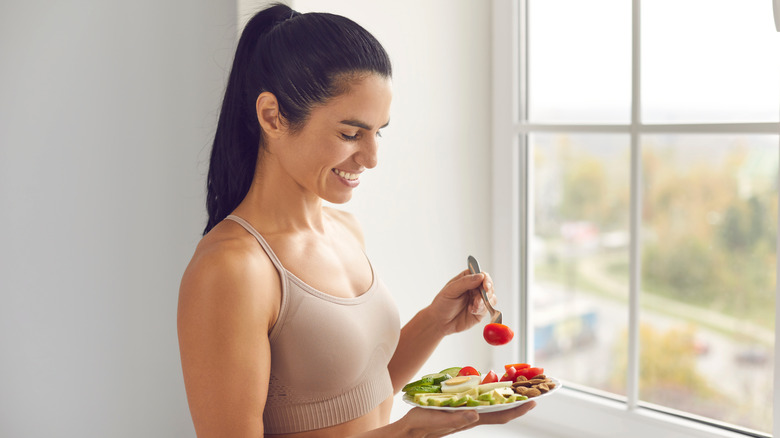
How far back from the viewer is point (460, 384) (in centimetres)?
101

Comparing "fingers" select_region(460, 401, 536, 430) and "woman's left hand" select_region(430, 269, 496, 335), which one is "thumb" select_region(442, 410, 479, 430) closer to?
"fingers" select_region(460, 401, 536, 430)

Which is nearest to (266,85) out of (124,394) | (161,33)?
(161,33)

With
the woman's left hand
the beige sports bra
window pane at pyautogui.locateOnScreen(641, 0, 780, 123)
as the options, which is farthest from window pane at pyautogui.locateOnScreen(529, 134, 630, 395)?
the beige sports bra

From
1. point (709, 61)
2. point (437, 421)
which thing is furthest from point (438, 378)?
point (709, 61)

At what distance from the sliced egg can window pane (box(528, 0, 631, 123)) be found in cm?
67

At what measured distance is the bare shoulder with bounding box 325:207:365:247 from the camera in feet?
4.00

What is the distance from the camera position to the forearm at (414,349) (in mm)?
1233

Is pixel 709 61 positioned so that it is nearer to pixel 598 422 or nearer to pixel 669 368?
pixel 669 368

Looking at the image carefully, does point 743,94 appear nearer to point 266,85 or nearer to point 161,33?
point 266,85

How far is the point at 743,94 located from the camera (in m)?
1.23

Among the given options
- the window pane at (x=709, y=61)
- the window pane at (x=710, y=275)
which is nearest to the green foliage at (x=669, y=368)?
the window pane at (x=710, y=275)

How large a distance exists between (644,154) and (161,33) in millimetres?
909

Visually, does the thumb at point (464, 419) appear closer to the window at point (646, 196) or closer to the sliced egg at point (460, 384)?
the sliced egg at point (460, 384)

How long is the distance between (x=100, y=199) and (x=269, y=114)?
1.68 ft
